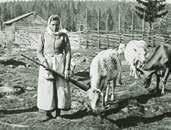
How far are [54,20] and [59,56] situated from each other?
69 cm

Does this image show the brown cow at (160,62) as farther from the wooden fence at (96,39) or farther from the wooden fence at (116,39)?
the wooden fence at (116,39)

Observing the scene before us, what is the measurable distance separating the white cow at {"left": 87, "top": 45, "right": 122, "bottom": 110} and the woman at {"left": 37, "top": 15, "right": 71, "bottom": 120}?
52cm

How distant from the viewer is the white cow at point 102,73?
6527 millimetres

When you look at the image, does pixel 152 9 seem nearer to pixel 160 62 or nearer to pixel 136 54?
pixel 136 54

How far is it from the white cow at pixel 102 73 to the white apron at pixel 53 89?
0.53 metres

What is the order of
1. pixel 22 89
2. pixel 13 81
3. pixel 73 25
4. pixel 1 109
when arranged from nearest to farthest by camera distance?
1. pixel 1 109
2. pixel 22 89
3. pixel 13 81
4. pixel 73 25

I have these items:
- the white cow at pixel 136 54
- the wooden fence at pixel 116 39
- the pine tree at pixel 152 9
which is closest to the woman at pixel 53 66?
the white cow at pixel 136 54

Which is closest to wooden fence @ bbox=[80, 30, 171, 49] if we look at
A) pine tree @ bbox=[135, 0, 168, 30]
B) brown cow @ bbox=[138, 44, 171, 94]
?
pine tree @ bbox=[135, 0, 168, 30]

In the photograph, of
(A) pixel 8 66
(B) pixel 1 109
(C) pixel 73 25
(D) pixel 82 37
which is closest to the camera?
(B) pixel 1 109

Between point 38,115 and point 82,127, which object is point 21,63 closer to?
point 38,115

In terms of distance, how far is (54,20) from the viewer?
6191 millimetres

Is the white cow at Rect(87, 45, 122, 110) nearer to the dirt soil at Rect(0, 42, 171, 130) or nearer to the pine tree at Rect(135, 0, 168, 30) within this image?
the dirt soil at Rect(0, 42, 171, 130)

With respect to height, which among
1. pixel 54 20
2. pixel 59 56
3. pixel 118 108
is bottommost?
pixel 118 108

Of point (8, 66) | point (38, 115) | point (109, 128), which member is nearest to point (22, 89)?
point (38, 115)
